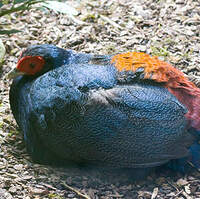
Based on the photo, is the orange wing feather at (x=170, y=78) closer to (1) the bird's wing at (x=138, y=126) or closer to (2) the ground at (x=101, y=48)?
(1) the bird's wing at (x=138, y=126)

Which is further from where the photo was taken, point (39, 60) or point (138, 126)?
point (39, 60)

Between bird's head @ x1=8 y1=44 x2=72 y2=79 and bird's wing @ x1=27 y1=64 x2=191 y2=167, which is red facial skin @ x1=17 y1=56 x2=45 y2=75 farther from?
bird's wing @ x1=27 y1=64 x2=191 y2=167

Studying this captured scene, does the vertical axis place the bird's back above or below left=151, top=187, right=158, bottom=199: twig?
above

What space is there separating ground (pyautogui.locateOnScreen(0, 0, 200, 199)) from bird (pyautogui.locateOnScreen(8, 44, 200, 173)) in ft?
0.60

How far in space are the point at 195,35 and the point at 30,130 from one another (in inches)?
86.7

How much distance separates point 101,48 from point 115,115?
1639mm

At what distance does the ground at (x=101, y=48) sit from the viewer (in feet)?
12.3

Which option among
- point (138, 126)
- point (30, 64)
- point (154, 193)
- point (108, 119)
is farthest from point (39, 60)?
point (154, 193)

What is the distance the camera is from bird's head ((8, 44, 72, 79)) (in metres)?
4.16

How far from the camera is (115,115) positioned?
3666 millimetres

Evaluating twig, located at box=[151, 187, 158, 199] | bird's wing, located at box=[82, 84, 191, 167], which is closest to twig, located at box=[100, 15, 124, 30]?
bird's wing, located at box=[82, 84, 191, 167]

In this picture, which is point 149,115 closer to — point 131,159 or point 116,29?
point 131,159

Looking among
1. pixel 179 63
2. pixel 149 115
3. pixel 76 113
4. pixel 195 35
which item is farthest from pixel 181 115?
pixel 195 35

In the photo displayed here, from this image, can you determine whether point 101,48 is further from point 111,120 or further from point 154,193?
point 154,193
